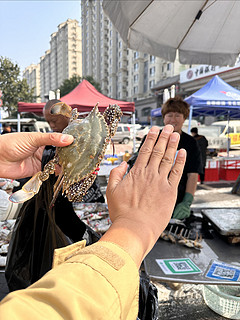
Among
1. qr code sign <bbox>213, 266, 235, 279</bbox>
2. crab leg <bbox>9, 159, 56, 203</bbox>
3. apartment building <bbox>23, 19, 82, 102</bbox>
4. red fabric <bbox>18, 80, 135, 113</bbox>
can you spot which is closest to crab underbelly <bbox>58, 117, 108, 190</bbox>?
crab leg <bbox>9, 159, 56, 203</bbox>

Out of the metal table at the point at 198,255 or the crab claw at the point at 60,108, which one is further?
the metal table at the point at 198,255

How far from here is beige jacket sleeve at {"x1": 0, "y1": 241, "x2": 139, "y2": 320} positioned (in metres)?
0.38

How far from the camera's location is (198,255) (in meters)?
1.68

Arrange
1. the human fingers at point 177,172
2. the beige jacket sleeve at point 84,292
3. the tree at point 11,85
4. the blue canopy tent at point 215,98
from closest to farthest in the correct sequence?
1. the beige jacket sleeve at point 84,292
2. the human fingers at point 177,172
3. the blue canopy tent at point 215,98
4. the tree at point 11,85

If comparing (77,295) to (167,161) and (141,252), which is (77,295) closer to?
(141,252)

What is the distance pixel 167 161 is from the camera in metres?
0.70

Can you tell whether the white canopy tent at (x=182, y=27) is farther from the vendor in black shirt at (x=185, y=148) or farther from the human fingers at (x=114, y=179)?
the human fingers at (x=114, y=179)

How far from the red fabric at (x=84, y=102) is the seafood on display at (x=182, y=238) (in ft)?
14.6

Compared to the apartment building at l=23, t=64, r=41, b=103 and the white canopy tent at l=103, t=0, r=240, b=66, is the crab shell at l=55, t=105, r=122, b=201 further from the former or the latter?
the apartment building at l=23, t=64, r=41, b=103

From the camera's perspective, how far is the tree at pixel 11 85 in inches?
1088

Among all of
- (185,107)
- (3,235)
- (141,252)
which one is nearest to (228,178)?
(185,107)

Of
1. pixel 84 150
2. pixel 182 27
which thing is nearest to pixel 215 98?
pixel 182 27

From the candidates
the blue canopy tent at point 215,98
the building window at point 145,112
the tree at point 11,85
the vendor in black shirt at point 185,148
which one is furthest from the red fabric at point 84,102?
the building window at point 145,112

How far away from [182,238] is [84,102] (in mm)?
5501
